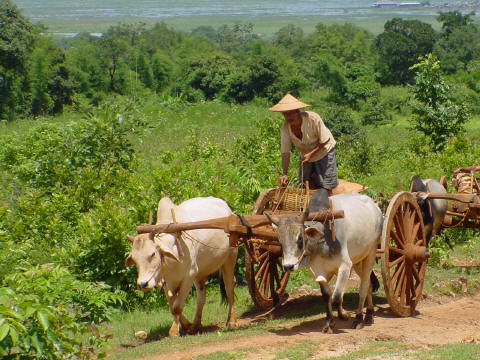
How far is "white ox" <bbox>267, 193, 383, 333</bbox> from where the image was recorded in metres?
6.70

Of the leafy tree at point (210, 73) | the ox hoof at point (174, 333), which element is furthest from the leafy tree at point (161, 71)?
the ox hoof at point (174, 333)

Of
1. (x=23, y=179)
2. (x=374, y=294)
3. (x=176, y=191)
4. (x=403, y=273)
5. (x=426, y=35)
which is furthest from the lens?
(x=426, y=35)

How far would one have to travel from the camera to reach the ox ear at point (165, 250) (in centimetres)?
705

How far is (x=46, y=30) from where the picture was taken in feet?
157

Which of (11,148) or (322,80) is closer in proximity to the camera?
(11,148)

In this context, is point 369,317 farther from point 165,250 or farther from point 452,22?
point 452,22

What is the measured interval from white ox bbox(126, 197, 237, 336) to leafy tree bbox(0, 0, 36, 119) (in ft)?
109

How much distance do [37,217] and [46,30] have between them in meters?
39.6

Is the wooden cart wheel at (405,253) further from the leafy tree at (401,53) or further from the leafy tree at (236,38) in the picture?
the leafy tree at (236,38)

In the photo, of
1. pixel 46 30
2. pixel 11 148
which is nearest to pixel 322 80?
pixel 46 30

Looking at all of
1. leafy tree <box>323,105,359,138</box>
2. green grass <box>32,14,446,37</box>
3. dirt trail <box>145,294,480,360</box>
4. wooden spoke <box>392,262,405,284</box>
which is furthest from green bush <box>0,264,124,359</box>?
green grass <box>32,14,446,37</box>

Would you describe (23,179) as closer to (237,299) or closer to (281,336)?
(237,299)

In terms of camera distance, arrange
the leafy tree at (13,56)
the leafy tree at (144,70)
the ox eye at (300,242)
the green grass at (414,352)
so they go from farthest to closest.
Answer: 1. the leafy tree at (144,70)
2. the leafy tree at (13,56)
3. the ox eye at (300,242)
4. the green grass at (414,352)

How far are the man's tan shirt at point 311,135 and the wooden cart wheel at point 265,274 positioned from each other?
2.01 feet
